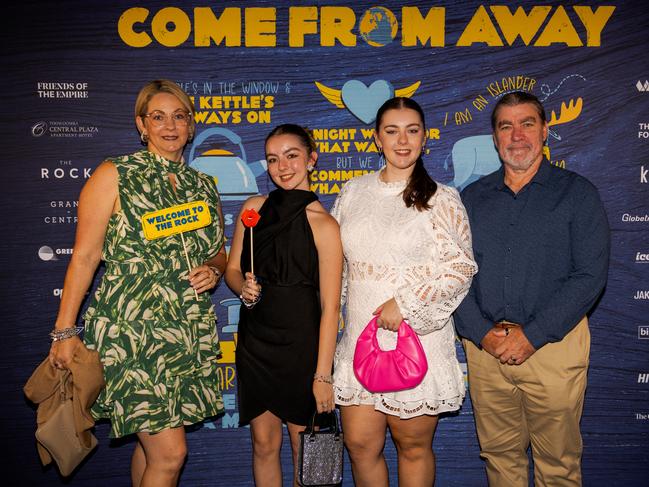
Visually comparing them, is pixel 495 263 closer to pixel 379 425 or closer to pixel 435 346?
pixel 435 346

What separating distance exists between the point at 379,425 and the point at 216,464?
53.8 inches

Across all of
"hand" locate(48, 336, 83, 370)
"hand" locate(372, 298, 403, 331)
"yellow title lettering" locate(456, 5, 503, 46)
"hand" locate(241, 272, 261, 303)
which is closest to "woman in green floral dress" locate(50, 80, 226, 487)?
"hand" locate(48, 336, 83, 370)

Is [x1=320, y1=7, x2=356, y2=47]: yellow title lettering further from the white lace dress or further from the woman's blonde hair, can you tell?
the white lace dress

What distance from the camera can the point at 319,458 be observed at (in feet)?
7.48

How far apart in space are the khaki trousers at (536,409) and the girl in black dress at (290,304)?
809mm

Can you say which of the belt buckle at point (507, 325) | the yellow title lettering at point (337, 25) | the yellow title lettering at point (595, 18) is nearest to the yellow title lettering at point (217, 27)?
the yellow title lettering at point (337, 25)

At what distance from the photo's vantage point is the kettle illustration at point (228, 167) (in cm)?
312

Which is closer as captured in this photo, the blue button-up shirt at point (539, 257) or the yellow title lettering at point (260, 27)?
the blue button-up shirt at point (539, 257)

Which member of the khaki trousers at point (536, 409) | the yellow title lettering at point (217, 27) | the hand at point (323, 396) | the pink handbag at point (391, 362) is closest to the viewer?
the pink handbag at point (391, 362)

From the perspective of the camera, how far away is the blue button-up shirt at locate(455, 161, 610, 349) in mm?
2342

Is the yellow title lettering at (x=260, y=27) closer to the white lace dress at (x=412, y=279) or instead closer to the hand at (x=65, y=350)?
the white lace dress at (x=412, y=279)

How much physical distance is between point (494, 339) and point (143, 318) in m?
1.59

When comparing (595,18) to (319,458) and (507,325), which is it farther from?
(319,458)

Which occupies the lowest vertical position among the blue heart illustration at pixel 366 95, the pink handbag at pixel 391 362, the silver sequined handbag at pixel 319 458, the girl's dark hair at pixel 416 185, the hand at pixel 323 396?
the silver sequined handbag at pixel 319 458
